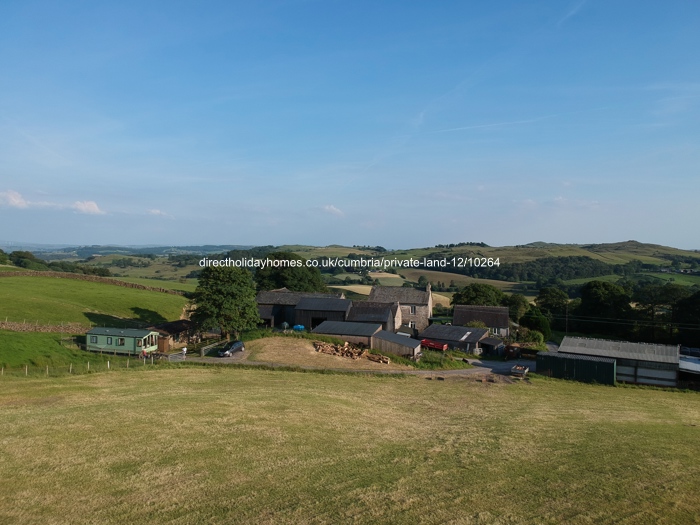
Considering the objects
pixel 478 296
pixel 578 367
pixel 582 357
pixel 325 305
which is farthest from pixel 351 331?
pixel 478 296

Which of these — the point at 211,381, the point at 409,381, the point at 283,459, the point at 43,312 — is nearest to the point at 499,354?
the point at 409,381

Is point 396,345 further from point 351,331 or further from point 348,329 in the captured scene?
point 348,329

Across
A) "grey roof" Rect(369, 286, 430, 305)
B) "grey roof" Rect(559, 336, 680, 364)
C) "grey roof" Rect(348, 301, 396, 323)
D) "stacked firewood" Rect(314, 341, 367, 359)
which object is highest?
"grey roof" Rect(369, 286, 430, 305)

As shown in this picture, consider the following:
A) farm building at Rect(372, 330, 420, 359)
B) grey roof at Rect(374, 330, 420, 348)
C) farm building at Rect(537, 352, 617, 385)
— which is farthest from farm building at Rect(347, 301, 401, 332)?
farm building at Rect(537, 352, 617, 385)

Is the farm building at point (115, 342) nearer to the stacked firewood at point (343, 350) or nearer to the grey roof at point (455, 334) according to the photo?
the stacked firewood at point (343, 350)

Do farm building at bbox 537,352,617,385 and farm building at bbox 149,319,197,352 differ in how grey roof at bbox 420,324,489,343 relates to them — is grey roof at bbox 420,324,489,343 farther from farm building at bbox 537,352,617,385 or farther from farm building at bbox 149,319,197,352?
farm building at bbox 149,319,197,352

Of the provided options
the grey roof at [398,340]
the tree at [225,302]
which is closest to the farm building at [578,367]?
the grey roof at [398,340]
